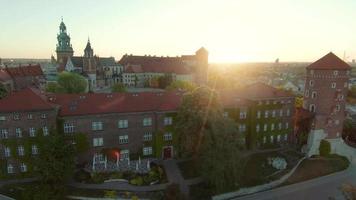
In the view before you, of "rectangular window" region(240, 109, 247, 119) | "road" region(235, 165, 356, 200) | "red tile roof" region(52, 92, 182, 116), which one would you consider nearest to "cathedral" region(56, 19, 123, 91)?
"red tile roof" region(52, 92, 182, 116)

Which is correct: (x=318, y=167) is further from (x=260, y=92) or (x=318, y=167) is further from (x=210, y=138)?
(x=210, y=138)

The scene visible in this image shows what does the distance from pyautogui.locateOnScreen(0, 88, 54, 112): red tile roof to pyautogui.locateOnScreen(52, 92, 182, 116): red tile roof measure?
286 centimetres

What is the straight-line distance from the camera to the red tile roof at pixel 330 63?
5047 centimetres

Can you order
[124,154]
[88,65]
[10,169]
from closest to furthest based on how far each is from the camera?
[10,169] → [124,154] → [88,65]

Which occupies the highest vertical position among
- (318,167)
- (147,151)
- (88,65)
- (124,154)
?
(88,65)

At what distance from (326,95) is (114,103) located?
38236 millimetres

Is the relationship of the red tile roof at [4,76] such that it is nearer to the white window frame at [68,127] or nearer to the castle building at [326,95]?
the white window frame at [68,127]

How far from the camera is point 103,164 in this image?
4012 cm

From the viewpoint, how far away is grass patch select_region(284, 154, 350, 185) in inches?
1703

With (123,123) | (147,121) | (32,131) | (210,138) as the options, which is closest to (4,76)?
(32,131)

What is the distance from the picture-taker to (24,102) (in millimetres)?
37469

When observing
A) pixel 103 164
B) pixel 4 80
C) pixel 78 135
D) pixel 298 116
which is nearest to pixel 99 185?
pixel 103 164

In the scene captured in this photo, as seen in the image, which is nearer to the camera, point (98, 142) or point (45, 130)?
point (45, 130)

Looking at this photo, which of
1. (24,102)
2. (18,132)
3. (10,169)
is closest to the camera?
(18,132)
